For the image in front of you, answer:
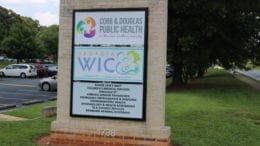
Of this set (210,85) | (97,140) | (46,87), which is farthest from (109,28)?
(46,87)

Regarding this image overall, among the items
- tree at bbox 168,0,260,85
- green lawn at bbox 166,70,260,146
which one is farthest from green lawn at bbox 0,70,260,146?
tree at bbox 168,0,260,85

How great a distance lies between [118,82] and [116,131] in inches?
35.1

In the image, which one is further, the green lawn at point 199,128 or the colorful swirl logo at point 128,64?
the green lawn at point 199,128

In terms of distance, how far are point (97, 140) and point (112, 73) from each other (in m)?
1.27

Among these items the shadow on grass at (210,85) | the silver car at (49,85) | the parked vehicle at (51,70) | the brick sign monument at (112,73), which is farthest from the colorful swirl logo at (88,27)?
the parked vehicle at (51,70)

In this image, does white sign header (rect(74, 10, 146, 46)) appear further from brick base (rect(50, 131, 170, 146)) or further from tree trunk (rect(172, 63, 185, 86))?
tree trunk (rect(172, 63, 185, 86))

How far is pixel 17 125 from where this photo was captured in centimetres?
1267

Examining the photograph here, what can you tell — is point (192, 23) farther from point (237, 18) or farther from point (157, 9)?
point (157, 9)

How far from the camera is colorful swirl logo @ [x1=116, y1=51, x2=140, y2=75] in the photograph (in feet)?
31.2

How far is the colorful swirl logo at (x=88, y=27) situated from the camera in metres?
9.83

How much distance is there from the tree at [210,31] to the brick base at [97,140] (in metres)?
18.8

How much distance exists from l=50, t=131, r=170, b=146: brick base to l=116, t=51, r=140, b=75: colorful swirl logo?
1.19 metres

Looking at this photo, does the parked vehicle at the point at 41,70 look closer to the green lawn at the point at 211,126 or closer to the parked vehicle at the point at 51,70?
the parked vehicle at the point at 51,70

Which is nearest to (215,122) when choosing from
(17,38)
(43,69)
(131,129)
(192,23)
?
(131,129)
